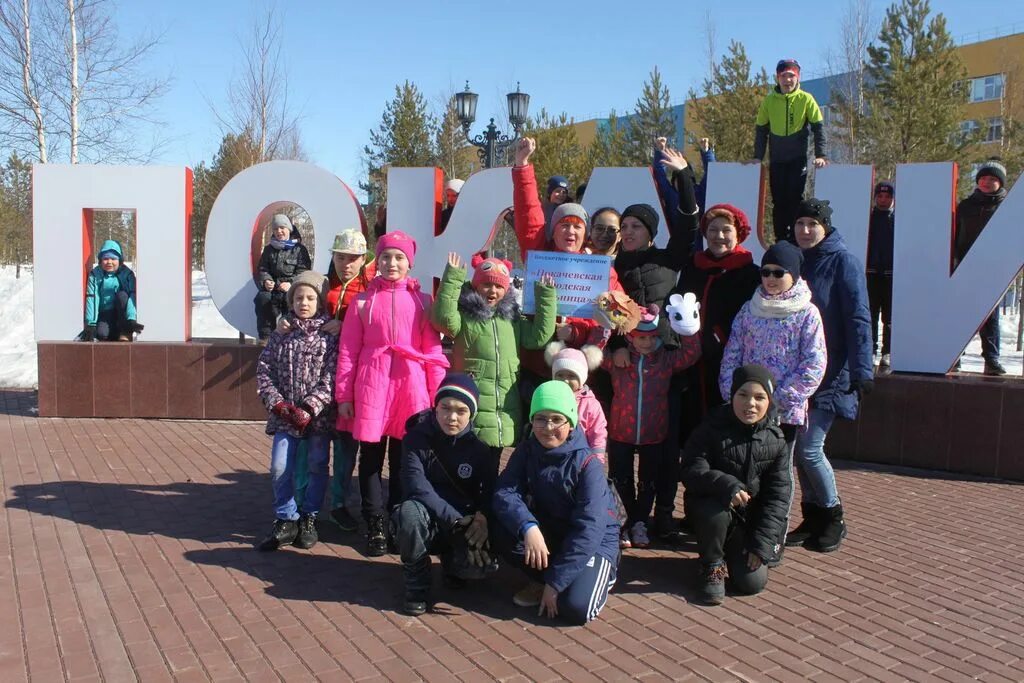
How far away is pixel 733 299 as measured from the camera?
475 cm

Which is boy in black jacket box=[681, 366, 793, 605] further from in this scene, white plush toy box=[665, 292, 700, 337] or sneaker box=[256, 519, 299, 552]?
Answer: sneaker box=[256, 519, 299, 552]

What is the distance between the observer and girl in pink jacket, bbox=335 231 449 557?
4.54m

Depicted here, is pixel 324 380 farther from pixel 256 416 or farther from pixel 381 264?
pixel 256 416

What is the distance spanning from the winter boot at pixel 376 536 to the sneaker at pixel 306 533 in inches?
13.1

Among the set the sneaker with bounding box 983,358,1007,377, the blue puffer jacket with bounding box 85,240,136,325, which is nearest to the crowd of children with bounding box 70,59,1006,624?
the sneaker with bounding box 983,358,1007,377

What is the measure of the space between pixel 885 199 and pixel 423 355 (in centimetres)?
580

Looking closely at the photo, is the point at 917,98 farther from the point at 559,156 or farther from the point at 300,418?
the point at 300,418

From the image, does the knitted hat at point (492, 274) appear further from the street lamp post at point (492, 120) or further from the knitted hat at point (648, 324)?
the street lamp post at point (492, 120)

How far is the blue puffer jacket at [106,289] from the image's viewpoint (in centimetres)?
842

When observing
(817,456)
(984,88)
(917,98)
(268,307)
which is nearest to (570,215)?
(817,456)

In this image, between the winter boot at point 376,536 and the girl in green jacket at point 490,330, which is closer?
the girl in green jacket at point 490,330

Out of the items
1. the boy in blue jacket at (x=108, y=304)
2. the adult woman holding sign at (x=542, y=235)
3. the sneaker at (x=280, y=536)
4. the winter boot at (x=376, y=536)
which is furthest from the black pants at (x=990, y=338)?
the boy in blue jacket at (x=108, y=304)

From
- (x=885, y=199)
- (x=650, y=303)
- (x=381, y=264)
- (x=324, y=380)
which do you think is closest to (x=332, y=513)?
(x=324, y=380)

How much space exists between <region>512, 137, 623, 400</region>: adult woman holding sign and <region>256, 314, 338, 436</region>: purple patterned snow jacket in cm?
114
